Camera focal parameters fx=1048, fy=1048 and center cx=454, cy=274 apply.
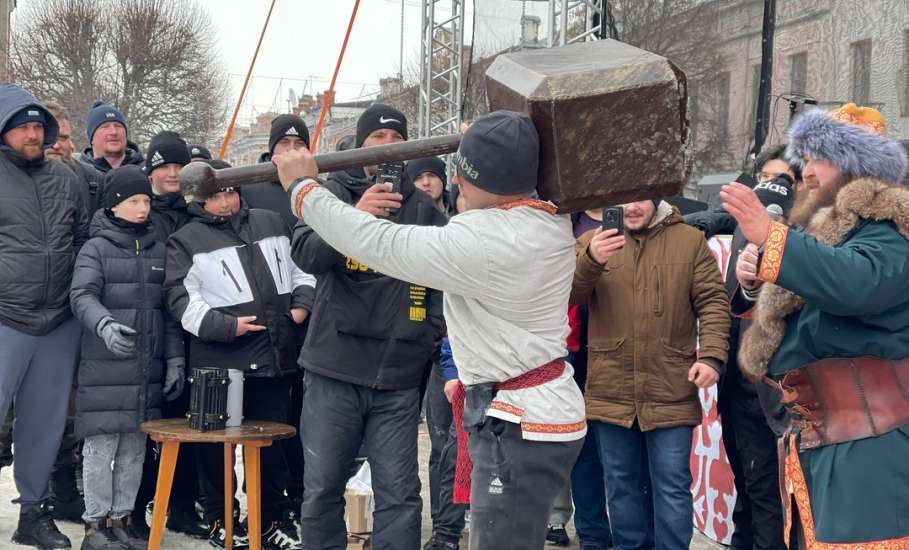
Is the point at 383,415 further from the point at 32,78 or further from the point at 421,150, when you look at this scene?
the point at 32,78

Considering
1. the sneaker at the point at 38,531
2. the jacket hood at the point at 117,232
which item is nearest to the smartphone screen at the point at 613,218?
the jacket hood at the point at 117,232

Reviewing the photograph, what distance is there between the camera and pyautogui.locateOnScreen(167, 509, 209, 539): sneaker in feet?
18.8

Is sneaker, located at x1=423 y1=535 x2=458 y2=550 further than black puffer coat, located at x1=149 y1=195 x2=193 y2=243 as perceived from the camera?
No

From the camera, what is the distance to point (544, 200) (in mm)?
3246

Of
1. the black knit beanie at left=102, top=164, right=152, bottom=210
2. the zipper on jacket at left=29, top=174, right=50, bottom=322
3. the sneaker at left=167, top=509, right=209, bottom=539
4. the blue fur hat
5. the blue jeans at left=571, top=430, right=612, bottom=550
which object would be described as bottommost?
the sneaker at left=167, top=509, right=209, bottom=539

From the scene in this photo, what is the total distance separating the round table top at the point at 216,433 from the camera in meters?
4.82

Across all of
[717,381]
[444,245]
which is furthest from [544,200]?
[717,381]

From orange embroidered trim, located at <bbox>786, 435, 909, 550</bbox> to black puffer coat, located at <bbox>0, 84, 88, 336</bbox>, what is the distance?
3.77m

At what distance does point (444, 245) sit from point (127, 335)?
2670 millimetres

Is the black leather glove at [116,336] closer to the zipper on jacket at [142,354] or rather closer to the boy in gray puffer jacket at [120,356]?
the boy in gray puffer jacket at [120,356]

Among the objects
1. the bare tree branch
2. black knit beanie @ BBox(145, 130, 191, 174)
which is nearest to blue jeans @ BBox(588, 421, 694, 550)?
black knit beanie @ BBox(145, 130, 191, 174)

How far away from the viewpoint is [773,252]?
2.96 m

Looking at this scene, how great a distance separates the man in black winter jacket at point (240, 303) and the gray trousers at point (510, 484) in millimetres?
2355

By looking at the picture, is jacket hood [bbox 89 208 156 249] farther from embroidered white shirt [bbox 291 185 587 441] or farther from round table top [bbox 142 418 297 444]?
embroidered white shirt [bbox 291 185 587 441]
